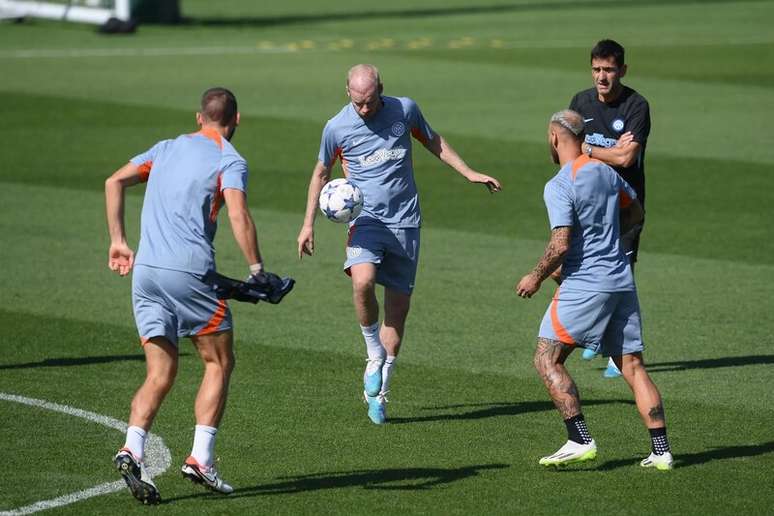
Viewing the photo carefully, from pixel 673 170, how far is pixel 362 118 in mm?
11645

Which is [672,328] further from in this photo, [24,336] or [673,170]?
[673,170]

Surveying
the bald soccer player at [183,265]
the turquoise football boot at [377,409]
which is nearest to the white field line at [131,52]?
the turquoise football boot at [377,409]

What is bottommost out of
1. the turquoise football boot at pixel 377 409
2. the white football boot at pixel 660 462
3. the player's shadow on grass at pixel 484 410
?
the player's shadow on grass at pixel 484 410

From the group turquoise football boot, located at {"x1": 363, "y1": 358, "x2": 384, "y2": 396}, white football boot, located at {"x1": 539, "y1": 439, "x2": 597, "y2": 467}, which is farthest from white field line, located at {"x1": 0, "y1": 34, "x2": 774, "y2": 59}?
white football boot, located at {"x1": 539, "y1": 439, "x2": 597, "y2": 467}

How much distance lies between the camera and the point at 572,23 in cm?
4147

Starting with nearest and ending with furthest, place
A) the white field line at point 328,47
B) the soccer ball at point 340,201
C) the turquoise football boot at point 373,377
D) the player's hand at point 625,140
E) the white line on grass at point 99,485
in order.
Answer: the white line on grass at point 99,485
the soccer ball at point 340,201
the turquoise football boot at point 373,377
the player's hand at point 625,140
the white field line at point 328,47

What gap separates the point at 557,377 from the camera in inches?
340

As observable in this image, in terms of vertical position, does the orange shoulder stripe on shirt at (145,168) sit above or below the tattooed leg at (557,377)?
above

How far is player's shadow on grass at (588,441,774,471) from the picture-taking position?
884 centimetres

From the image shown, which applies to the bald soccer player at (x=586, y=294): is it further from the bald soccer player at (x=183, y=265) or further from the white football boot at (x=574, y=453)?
the bald soccer player at (x=183, y=265)

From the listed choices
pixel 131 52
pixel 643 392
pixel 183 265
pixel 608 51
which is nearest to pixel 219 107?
pixel 183 265

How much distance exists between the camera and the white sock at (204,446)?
7.97m

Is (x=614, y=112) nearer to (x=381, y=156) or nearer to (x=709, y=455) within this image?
(x=381, y=156)

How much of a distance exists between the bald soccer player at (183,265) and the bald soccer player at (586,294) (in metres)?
1.89
